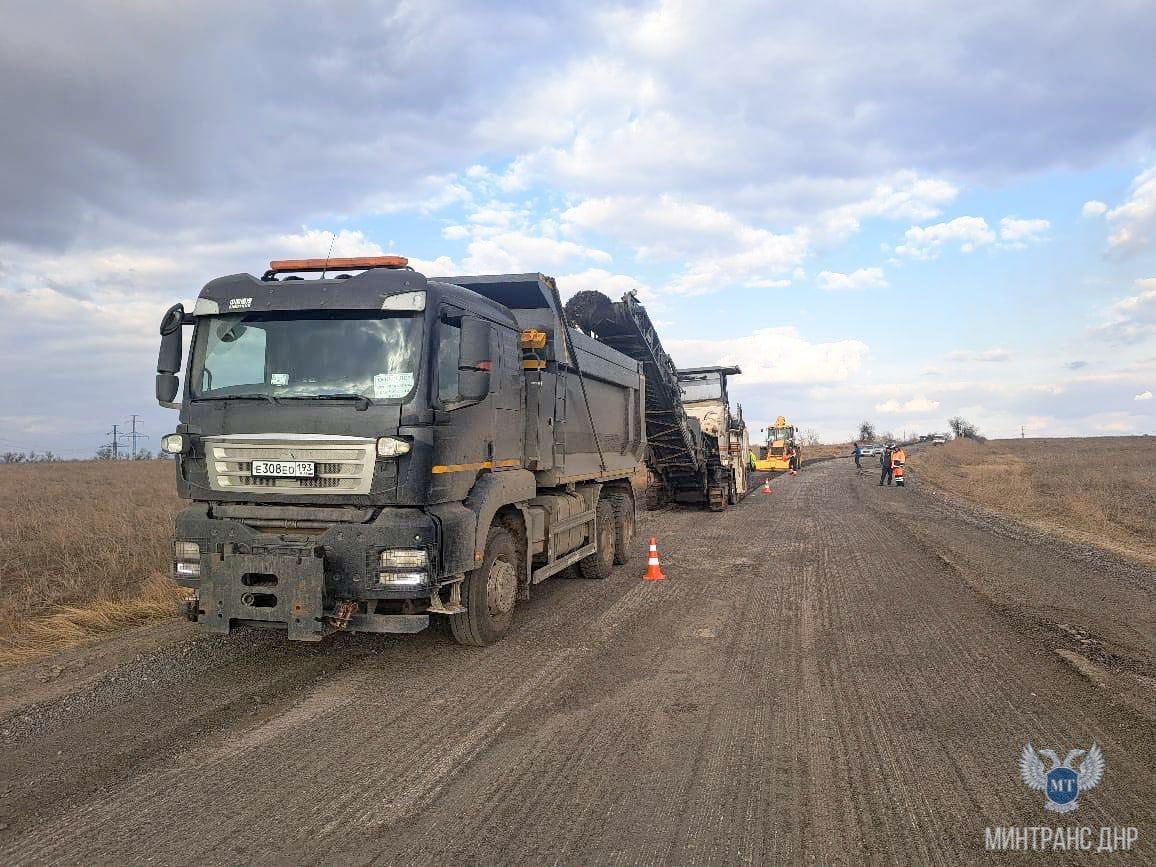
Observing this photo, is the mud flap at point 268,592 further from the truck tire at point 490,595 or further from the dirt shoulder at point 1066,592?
the dirt shoulder at point 1066,592

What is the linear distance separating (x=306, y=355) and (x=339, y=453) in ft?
3.09

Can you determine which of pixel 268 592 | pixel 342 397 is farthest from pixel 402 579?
pixel 342 397

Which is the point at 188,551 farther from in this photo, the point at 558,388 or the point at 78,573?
the point at 78,573

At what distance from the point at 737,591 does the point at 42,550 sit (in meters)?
10.5

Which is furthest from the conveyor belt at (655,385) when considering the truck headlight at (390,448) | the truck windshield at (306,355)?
the truck headlight at (390,448)

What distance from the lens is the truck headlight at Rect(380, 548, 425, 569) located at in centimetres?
516

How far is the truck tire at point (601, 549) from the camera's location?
31.5ft

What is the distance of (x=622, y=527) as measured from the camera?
10.7m

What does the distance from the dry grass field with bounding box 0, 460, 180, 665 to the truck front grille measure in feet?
8.47

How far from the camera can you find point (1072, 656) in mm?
5777

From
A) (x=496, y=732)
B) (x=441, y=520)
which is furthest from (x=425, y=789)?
(x=441, y=520)

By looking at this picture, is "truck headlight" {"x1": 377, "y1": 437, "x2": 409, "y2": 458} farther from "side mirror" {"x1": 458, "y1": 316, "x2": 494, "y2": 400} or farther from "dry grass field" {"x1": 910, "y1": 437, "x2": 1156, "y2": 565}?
"dry grass field" {"x1": 910, "y1": 437, "x2": 1156, "y2": 565}

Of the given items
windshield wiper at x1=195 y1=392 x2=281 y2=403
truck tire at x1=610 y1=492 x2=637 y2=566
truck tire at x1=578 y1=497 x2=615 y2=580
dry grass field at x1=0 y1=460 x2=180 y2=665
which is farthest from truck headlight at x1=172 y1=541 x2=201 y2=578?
truck tire at x1=610 y1=492 x2=637 y2=566

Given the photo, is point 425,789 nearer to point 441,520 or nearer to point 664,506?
point 441,520
